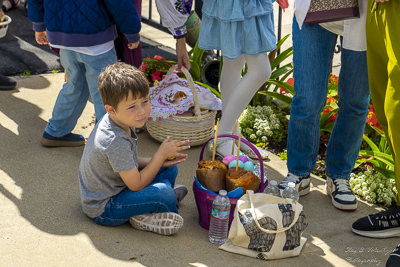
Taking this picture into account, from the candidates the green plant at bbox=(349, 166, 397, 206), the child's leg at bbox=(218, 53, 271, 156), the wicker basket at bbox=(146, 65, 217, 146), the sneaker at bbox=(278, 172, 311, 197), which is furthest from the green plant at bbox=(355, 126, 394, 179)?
the wicker basket at bbox=(146, 65, 217, 146)

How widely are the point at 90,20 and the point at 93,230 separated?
1349 millimetres

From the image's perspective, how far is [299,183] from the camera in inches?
145

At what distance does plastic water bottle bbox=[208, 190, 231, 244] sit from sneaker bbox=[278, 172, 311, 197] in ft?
2.17

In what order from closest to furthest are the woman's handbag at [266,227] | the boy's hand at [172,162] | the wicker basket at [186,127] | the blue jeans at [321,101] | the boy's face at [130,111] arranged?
the woman's handbag at [266,227] < the boy's face at [130,111] < the boy's hand at [172,162] < the blue jeans at [321,101] < the wicker basket at [186,127]

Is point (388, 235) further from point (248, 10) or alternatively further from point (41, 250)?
point (41, 250)

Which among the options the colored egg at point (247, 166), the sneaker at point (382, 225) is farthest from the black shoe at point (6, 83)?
the sneaker at point (382, 225)

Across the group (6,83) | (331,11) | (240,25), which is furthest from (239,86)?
(6,83)

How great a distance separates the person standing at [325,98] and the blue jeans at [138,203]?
0.86 metres

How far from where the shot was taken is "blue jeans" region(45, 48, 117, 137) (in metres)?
3.84

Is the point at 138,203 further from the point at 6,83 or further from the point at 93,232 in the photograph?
the point at 6,83

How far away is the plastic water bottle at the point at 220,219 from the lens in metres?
3.07

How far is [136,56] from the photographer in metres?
4.14

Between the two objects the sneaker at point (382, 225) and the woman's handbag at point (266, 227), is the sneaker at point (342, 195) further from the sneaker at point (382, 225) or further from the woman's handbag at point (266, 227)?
the woman's handbag at point (266, 227)

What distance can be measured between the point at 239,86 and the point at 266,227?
1.37 metres
